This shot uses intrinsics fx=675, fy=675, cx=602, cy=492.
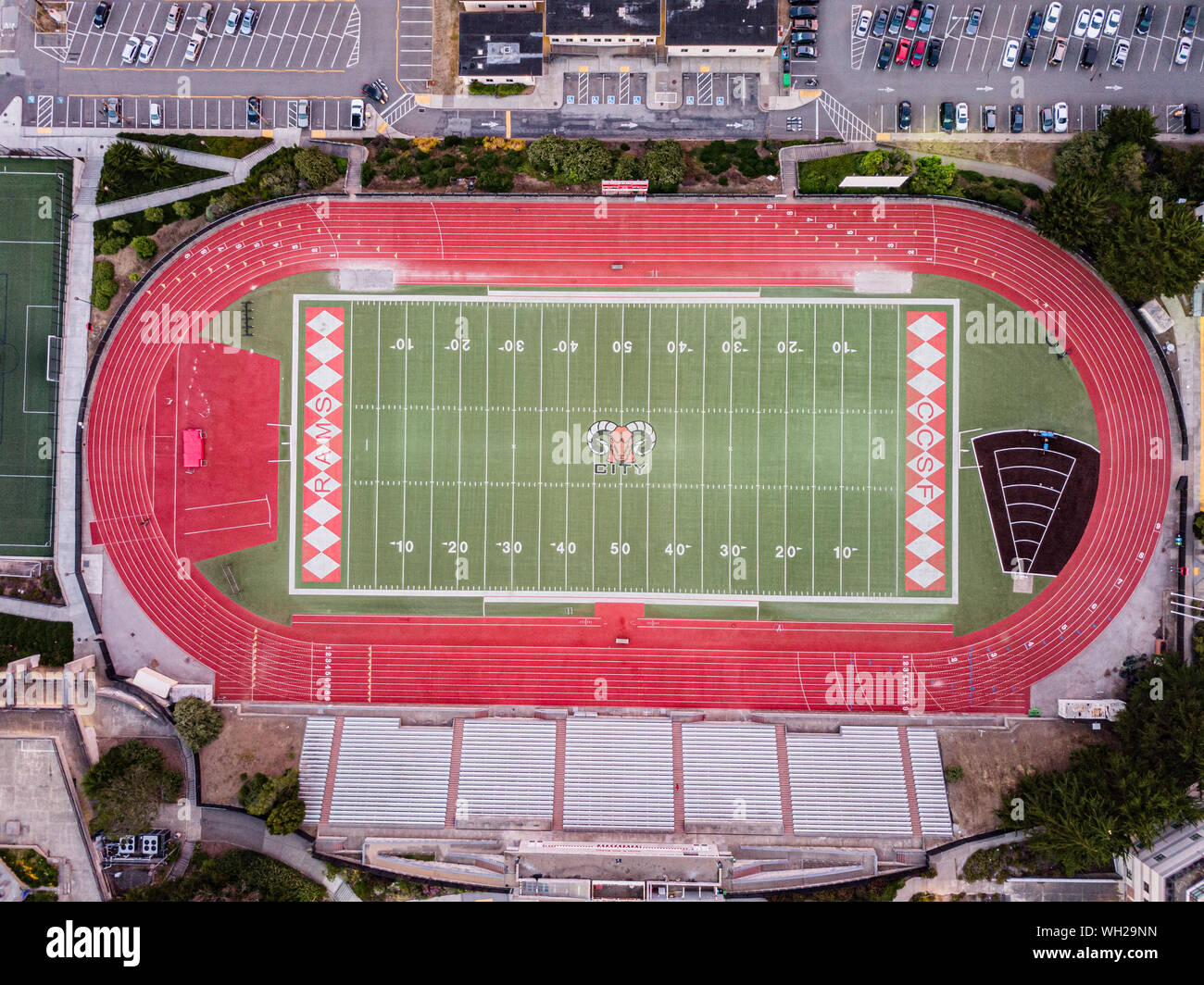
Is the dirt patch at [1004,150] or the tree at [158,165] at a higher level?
the dirt patch at [1004,150]

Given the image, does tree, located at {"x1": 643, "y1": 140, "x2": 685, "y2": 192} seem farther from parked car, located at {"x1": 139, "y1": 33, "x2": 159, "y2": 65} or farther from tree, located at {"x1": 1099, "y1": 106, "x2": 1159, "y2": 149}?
parked car, located at {"x1": 139, "y1": 33, "x2": 159, "y2": 65}

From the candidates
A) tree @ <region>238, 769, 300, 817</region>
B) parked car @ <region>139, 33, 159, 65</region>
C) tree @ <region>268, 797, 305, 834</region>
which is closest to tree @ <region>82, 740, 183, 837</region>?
tree @ <region>238, 769, 300, 817</region>

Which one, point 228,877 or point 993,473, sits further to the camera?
point 993,473

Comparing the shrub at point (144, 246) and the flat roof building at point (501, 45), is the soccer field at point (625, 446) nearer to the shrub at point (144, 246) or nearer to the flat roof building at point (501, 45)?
the shrub at point (144, 246)

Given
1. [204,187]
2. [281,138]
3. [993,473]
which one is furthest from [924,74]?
[204,187]

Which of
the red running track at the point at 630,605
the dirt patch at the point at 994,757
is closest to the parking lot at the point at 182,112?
the red running track at the point at 630,605
